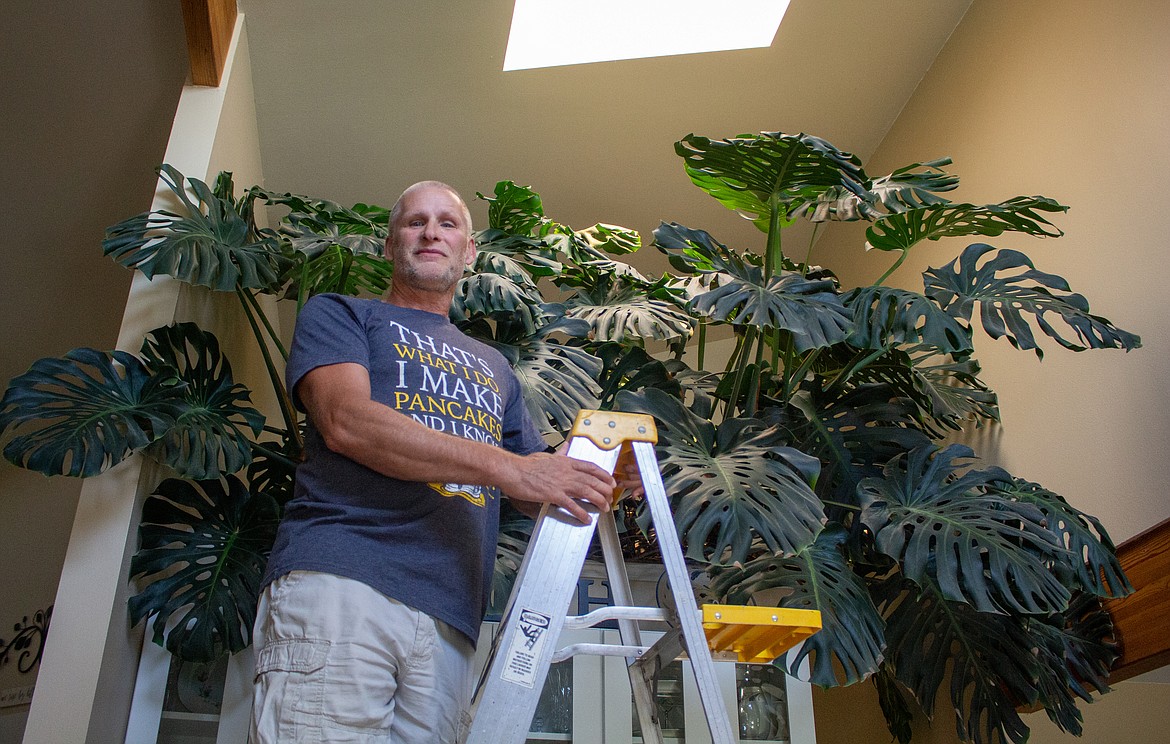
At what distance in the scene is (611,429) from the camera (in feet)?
4.17

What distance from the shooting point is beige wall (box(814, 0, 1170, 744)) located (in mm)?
2127

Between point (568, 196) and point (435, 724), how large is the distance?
2952 mm

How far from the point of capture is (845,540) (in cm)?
210

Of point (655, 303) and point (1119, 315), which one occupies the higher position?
point (655, 303)

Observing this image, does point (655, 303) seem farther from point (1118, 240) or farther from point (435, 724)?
point (435, 724)

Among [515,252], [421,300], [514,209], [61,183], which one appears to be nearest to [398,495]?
[421,300]

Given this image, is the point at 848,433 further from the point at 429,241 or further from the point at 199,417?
the point at 199,417

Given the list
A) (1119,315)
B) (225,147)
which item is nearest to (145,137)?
(225,147)

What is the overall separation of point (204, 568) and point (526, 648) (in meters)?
1.17

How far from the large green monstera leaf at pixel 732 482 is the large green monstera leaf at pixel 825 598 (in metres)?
0.12

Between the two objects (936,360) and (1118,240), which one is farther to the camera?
(936,360)

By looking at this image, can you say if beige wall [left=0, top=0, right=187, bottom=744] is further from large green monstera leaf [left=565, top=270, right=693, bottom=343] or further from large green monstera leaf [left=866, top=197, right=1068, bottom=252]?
large green monstera leaf [left=866, top=197, right=1068, bottom=252]

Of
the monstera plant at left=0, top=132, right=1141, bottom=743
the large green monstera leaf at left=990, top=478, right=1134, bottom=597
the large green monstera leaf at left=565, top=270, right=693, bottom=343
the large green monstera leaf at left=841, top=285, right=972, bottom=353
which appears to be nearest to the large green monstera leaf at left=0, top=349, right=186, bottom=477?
the monstera plant at left=0, top=132, right=1141, bottom=743

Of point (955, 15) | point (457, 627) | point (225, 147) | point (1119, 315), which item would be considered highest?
point (955, 15)
